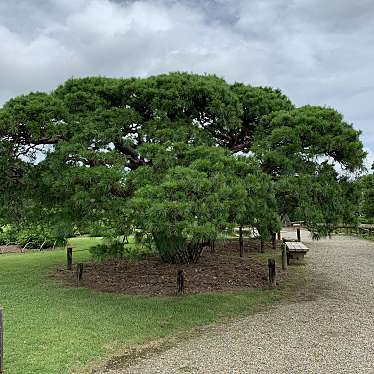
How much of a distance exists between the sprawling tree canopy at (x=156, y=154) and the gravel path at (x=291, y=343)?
1.55 metres

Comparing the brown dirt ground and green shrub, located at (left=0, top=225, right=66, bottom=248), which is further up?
green shrub, located at (left=0, top=225, right=66, bottom=248)

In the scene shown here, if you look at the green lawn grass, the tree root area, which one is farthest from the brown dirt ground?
the green lawn grass

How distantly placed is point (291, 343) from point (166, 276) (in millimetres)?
4995

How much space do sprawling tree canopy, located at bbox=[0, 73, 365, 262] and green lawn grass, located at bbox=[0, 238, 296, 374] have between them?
4.45 feet

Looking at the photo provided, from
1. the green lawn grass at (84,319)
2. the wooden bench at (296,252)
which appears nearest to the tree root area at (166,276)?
the green lawn grass at (84,319)

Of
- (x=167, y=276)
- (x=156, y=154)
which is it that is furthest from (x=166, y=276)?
(x=156, y=154)

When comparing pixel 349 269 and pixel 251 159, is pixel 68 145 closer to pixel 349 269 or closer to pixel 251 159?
pixel 251 159

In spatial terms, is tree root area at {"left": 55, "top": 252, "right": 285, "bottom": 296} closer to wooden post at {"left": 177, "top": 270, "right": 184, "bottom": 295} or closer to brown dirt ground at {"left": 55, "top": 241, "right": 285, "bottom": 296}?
brown dirt ground at {"left": 55, "top": 241, "right": 285, "bottom": 296}

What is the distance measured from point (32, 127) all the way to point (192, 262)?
6.00m

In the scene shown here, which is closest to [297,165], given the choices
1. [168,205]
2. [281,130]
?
[281,130]

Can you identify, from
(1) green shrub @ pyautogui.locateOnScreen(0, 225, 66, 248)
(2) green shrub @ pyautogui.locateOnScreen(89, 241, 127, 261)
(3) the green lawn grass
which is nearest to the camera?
(3) the green lawn grass

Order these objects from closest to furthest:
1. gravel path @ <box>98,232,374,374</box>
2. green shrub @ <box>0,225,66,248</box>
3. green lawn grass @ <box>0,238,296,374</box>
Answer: gravel path @ <box>98,232,374,374</box>
green lawn grass @ <box>0,238,296,374</box>
green shrub @ <box>0,225,66,248</box>

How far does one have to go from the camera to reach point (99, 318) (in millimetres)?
6961

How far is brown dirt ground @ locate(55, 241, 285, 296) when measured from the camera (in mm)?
9430
